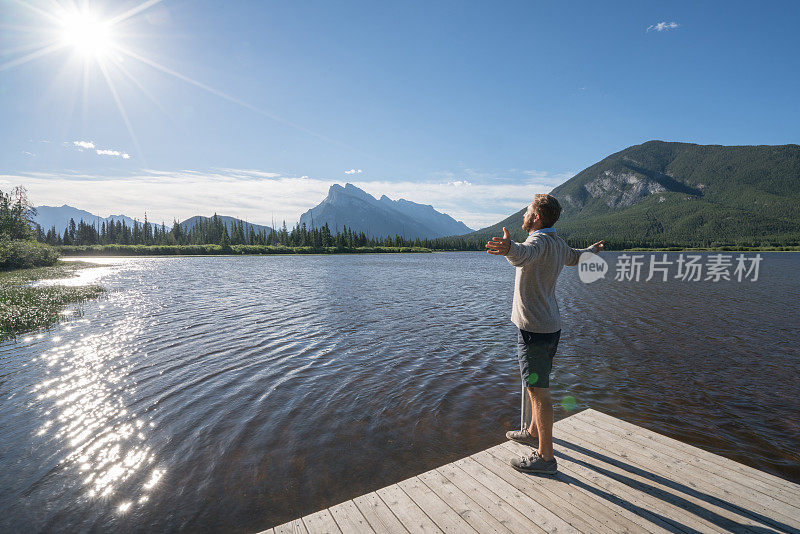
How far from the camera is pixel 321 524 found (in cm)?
→ 425

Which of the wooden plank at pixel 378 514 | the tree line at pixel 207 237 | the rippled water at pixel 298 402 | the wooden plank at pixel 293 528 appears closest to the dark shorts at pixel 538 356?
the wooden plank at pixel 378 514

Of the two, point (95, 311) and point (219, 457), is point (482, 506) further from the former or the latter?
point (95, 311)

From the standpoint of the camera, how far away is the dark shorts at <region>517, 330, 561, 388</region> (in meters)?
4.88

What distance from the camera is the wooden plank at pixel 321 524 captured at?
414 cm

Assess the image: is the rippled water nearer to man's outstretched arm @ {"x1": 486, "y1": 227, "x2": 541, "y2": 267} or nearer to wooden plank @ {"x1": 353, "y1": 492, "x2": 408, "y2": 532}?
wooden plank @ {"x1": 353, "y1": 492, "x2": 408, "y2": 532}

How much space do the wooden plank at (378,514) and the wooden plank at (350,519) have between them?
2.3 inches

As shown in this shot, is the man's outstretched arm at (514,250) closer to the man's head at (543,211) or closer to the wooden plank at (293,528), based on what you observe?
the man's head at (543,211)

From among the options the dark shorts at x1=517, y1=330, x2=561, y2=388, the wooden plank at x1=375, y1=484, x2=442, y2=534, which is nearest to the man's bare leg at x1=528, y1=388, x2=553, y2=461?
the dark shorts at x1=517, y1=330, x2=561, y2=388

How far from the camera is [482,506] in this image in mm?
4512

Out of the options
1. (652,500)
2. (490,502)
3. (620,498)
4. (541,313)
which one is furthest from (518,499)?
(541,313)

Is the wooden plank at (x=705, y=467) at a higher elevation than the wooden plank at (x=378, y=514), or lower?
higher

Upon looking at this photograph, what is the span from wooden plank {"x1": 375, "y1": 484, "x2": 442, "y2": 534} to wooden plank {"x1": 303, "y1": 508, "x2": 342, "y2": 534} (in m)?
0.70

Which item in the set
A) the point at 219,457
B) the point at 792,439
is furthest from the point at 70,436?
the point at 792,439

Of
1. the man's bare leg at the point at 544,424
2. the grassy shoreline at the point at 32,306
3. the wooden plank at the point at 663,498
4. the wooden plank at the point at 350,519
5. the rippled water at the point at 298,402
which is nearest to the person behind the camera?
the wooden plank at the point at 663,498
